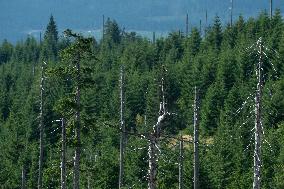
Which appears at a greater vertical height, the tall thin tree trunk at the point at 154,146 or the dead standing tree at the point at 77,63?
the dead standing tree at the point at 77,63

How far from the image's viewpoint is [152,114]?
18297 mm

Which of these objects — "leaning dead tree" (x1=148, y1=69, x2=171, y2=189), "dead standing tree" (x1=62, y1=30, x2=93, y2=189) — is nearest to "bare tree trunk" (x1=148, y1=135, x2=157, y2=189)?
"leaning dead tree" (x1=148, y1=69, x2=171, y2=189)

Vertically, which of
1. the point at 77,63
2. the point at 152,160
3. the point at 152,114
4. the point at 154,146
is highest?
the point at 77,63

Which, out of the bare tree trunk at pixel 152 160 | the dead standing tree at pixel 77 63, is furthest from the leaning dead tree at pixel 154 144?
the dead standing tree at pixel 77 63

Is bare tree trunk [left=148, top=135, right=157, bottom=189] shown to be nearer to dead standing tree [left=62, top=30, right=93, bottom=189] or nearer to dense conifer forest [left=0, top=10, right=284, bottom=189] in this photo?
dense conifer forest [left=0, top=10, right=284, bottom=189]

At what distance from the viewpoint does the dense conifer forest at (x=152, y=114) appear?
1133 inches

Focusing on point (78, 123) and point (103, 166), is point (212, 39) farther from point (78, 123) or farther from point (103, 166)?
point (78, 123)

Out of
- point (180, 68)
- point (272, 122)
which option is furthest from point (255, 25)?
point (272, 122)

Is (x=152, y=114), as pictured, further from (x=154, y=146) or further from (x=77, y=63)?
(x=77, y=63)

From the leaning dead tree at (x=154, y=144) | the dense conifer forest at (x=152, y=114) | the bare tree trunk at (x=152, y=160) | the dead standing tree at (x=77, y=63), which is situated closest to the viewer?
the leaning dead tree at (x=154, y=144)

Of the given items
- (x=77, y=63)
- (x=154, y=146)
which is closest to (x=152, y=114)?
(x=154, y=146)

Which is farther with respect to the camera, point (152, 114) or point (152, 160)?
point (152, 114)

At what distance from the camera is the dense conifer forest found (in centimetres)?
2878

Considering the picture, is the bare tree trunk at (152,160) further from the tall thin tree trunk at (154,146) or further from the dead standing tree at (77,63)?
the dead standing tree at (77,63)
